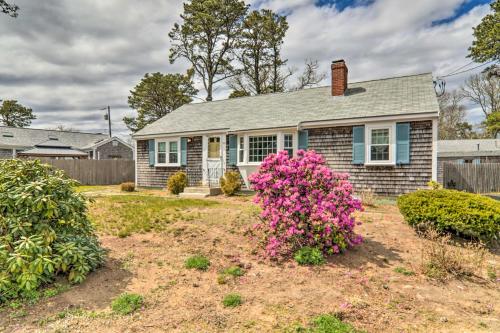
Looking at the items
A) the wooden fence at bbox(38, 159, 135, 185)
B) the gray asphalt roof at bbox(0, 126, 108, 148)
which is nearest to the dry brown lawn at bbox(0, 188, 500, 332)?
the wooden fence at bbox(38, 159, 135, 185)

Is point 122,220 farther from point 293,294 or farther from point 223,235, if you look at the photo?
point 293,294

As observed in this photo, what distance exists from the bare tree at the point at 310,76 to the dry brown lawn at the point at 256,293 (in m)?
24.0

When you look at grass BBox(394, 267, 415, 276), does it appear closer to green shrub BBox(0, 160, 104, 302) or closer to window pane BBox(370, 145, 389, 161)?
green shrub BBox(0, 160, 104, 302)

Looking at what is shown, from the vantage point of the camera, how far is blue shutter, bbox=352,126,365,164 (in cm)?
1089

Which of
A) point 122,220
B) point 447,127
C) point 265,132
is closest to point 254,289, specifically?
point 122,220

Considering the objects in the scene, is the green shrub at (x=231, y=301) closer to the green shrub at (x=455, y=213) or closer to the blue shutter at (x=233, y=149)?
the green shrub at (x=455, y=213)

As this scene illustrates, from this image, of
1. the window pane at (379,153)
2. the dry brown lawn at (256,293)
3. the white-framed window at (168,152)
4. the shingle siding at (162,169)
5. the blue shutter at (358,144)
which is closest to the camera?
the dry brown lawn at (256,293)

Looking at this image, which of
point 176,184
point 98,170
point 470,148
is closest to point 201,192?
point 176,184

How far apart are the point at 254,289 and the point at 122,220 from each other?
467cm

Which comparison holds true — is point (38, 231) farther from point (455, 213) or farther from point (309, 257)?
point (455, 213)

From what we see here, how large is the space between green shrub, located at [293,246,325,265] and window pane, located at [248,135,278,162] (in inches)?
318

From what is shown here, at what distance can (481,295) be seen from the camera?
3.72 m

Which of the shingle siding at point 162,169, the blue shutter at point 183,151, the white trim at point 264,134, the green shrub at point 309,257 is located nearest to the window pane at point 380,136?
the white trim at point 264,134

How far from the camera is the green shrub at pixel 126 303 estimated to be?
3.24 metres
